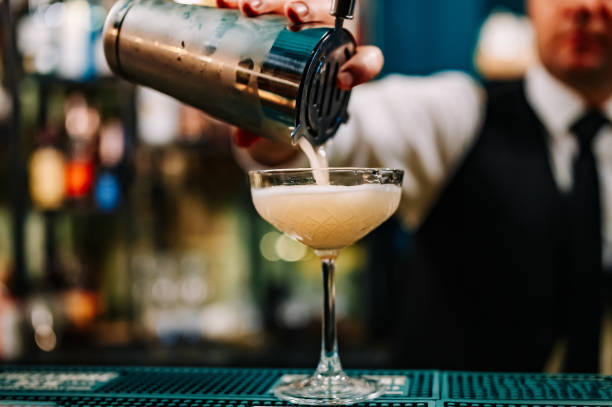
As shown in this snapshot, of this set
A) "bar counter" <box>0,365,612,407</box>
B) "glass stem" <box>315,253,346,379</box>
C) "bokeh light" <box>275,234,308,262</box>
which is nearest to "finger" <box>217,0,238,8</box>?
"glass stem" <box>315,253,346,379</box>

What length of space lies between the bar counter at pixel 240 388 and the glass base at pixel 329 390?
0.05ft

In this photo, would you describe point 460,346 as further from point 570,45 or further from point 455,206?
point 570,45

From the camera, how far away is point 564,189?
159 centimetres

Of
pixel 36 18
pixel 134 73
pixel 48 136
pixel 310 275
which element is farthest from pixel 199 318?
pixel 134 73

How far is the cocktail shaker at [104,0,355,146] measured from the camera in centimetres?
86

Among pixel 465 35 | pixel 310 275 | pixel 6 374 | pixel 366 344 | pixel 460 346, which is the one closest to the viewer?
pixel 6 374

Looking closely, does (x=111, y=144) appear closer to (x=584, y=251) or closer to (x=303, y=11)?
(x=584, y=251)

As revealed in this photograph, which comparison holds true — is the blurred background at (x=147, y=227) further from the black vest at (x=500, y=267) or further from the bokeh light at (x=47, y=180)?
the black vest at (x=500, y=267)

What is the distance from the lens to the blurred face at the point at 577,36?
1451mm

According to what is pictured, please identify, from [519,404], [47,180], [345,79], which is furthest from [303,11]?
[47,180]

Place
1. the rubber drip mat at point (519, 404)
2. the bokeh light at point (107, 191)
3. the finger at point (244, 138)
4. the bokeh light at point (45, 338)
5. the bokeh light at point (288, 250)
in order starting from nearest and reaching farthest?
1. the rubber drip mat at point (519, 404)
2. the finger at point (244, 138)
3. the bokeh light at point (45, 338)
4. the bokeh light at point (107, 191)
5. the bokeh light at point (288, 250)

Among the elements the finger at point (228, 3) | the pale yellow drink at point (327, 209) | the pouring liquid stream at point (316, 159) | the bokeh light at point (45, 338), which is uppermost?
the finger at point (228, 3)

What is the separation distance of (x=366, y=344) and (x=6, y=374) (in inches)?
83.3

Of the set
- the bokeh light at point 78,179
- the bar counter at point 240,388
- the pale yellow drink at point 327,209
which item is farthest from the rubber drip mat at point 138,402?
the bokeh light at point 78,179
